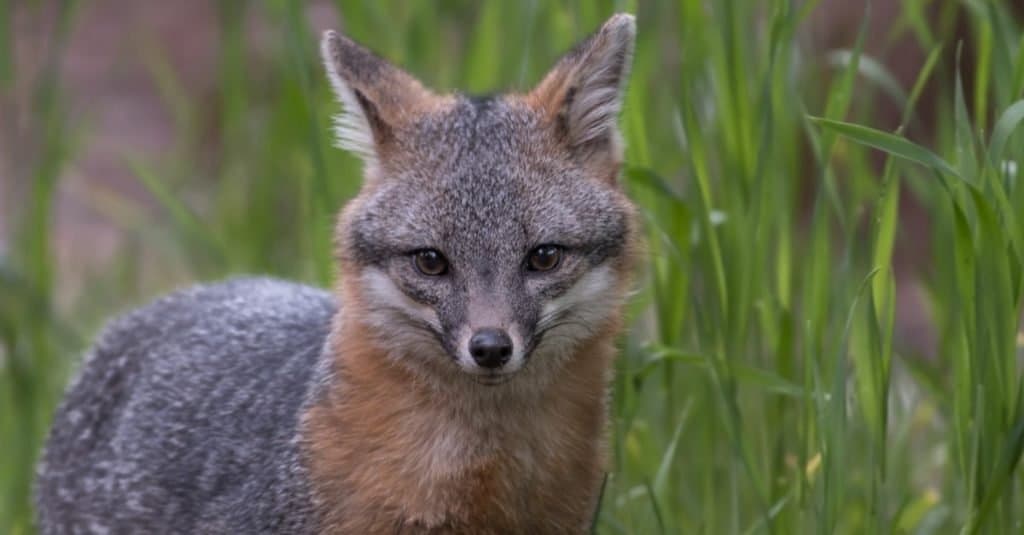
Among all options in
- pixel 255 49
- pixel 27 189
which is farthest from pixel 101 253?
pixel 27 189

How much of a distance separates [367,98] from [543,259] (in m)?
0.59

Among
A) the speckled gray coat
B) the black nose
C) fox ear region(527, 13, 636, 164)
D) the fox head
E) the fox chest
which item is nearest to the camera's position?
the black nose

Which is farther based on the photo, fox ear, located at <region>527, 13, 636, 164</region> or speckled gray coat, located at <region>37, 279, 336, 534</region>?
speckled gray coat, located at <region>37, 279, 336, 534</region>

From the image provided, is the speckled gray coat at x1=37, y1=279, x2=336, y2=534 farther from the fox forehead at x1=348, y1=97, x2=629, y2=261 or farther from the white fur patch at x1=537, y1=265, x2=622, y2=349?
the white fur patch at x1=537, y1=265, x2=622, y2=349

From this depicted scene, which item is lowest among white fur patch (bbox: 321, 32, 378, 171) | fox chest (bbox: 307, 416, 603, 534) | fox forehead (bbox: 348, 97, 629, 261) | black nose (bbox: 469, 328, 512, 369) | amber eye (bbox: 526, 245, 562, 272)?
fox chest (bbox: 307, 416, 603, 534)

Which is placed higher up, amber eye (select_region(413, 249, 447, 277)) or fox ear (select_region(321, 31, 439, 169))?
fox ear (select_region(321, 31, 439, 169))

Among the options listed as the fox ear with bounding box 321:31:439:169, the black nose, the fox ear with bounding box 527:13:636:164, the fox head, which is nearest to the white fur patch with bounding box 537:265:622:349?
the fox head

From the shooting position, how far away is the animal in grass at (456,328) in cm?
351

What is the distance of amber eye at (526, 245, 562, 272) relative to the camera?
3.52 m

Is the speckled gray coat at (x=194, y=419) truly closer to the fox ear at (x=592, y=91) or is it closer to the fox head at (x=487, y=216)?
the fox head at (x=487, y=216)

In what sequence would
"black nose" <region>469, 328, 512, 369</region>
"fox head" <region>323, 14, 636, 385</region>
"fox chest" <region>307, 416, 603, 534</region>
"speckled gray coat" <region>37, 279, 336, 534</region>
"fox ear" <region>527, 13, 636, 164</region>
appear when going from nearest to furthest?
"black nose" <region>469, 328, 512, 369</region>
"fox head" <region>323, 14, 636, 385</region>
"fox chest" <region>307, 416, 603, 534</region>
"fox ear" <region>527, 13, 636, 164</region>
"speckled gray coat" <region>37, 279, 336, 534</region>

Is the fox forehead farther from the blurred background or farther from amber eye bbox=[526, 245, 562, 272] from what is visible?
the blurred background

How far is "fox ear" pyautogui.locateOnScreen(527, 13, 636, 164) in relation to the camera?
3768 millimetres

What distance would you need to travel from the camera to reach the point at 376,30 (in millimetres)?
5359
